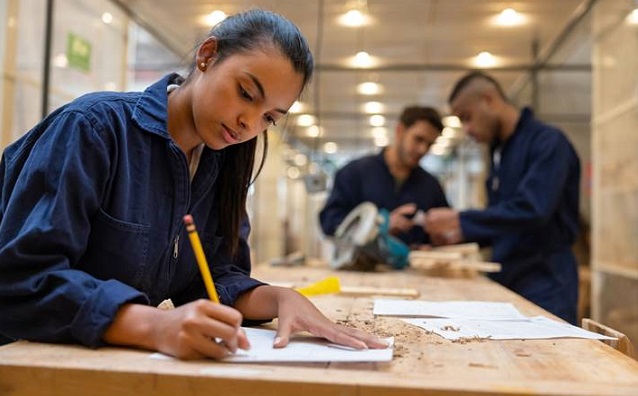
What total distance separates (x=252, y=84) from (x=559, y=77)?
4143mm

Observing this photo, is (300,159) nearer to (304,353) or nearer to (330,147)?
(330,147)

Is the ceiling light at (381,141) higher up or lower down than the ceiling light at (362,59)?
lower down

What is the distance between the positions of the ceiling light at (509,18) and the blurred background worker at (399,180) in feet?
3.19

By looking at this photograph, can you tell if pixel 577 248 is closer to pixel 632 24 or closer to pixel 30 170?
pixel 632 24

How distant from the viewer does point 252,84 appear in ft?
2.84

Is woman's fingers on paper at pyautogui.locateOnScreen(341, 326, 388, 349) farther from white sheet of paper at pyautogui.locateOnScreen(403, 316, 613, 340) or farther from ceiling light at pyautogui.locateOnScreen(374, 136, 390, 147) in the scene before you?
ceiling light at pyautogui.locateOnScreen(374, 136, 390, 147)

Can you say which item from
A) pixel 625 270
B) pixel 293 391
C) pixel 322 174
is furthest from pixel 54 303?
pixel 625 270

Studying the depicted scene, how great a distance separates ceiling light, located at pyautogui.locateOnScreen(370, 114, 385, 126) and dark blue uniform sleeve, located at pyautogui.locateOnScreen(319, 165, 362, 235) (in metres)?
3.08

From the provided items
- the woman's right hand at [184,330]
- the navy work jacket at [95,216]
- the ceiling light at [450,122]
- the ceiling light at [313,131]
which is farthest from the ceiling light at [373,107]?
the woman's right hand at [184,330]

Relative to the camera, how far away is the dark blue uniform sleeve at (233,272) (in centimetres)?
102

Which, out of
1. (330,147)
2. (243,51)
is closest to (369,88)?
(330,147)

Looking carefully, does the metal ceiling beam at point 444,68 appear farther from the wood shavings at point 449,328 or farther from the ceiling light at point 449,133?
the wood shavings at point 449,328

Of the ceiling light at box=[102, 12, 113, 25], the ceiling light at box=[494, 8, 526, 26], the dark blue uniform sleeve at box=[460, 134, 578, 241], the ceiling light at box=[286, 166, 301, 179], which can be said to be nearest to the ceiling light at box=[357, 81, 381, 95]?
the ceiling light at box=[494, 8, 526, 26]

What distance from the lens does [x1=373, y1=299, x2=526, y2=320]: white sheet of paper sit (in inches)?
45.3
